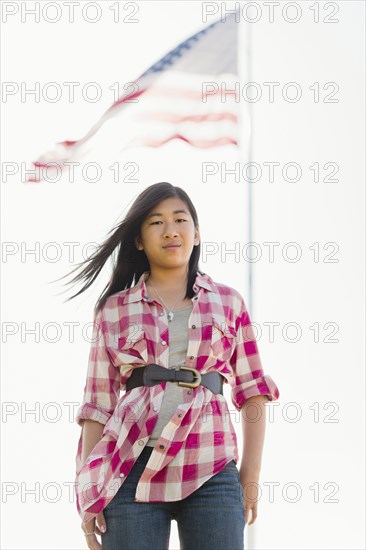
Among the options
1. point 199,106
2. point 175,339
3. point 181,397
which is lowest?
point 181,397

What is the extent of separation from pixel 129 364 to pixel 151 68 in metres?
1.72

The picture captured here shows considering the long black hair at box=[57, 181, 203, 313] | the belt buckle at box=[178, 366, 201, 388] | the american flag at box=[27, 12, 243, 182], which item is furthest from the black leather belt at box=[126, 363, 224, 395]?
the american flag at box=[27, 12, 243, 182]

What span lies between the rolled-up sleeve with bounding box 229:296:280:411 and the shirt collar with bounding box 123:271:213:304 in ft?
0.43

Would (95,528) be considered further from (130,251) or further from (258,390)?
(130,251)

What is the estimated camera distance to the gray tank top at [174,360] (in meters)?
2.06

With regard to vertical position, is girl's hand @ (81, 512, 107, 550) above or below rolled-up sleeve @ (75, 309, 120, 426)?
below

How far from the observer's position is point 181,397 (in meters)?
2.09

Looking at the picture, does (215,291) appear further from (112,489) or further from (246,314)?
(112,489)

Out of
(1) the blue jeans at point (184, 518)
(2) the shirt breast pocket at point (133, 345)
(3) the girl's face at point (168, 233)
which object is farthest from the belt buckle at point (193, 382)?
(3) the girl's face at point (168, 233)

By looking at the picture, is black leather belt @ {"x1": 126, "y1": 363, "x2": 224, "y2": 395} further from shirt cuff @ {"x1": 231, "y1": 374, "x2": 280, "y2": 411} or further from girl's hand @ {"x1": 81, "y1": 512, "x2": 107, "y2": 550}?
girl's hand @ {"x1": 81, "y1": 512, "x2": 107, "y2": 550}

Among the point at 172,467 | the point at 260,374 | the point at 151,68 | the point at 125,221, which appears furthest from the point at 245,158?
the point at 172,467

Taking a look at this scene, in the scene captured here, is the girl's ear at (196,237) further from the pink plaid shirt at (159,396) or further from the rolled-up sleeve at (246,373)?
the rolled-up sleeve at (246,373)

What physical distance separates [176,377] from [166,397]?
5cm

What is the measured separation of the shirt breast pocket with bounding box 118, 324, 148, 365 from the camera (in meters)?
Result: 2.15
